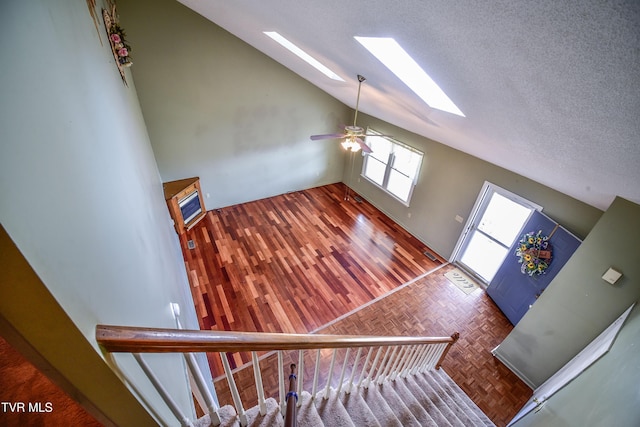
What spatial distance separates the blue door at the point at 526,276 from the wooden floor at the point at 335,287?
0.27 metres

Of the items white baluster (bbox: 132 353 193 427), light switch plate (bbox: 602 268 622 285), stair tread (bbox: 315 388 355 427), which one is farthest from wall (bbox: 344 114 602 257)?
white baluster (bbox: 132 353 193 427)

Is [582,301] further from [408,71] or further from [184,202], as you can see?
[184,202]

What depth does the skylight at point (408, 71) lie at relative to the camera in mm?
1977

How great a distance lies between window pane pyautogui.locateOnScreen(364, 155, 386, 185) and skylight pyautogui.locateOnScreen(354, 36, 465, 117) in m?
3.71

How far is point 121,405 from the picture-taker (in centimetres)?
82

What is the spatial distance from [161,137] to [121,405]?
5116 millimetres

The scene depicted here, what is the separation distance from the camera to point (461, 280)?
4.85 m

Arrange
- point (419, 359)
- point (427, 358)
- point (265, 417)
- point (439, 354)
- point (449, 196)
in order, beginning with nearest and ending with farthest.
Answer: point (265, 417), point (419, 359), point (427, 358), point (439, 354), point (449, 196)

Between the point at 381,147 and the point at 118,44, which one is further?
the point at 381,147

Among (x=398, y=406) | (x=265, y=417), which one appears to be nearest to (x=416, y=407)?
(x=398, y=406)

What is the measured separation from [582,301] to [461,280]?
6.93 feet

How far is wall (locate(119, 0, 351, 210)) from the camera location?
167 inches
